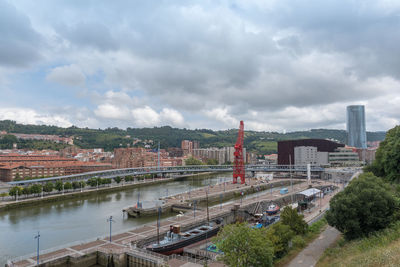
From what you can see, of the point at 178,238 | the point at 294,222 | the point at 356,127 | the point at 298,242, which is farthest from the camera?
the point at 356,127

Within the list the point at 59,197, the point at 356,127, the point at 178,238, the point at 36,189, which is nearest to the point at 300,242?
the point at 178,238

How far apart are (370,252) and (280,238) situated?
14.0ft

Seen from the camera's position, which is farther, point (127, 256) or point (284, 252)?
point (127, 256)

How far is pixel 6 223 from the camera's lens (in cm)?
2322

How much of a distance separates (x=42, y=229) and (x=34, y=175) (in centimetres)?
3294

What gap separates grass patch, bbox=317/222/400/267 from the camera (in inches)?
332

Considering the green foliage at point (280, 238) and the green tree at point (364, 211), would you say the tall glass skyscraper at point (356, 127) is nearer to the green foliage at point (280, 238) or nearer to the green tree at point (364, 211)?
the green tree at point (364, 211)

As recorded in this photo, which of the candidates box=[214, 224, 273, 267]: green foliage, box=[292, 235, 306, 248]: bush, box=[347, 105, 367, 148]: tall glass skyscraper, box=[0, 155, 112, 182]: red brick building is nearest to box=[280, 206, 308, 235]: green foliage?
box=[292, 235, 306, 248]: bush

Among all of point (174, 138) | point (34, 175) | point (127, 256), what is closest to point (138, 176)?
point (34, 175)

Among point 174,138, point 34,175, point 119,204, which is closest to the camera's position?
point 119,204

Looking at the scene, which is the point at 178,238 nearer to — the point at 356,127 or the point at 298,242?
the point at 298,242

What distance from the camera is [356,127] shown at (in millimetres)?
171375

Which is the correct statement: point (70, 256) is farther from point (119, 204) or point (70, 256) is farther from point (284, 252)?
point (119, 204)

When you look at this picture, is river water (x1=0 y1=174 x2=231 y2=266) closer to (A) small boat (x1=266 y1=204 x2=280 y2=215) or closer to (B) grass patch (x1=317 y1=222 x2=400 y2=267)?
(A) small boat (x1=266 y1=204 x2=280 y2=215)
